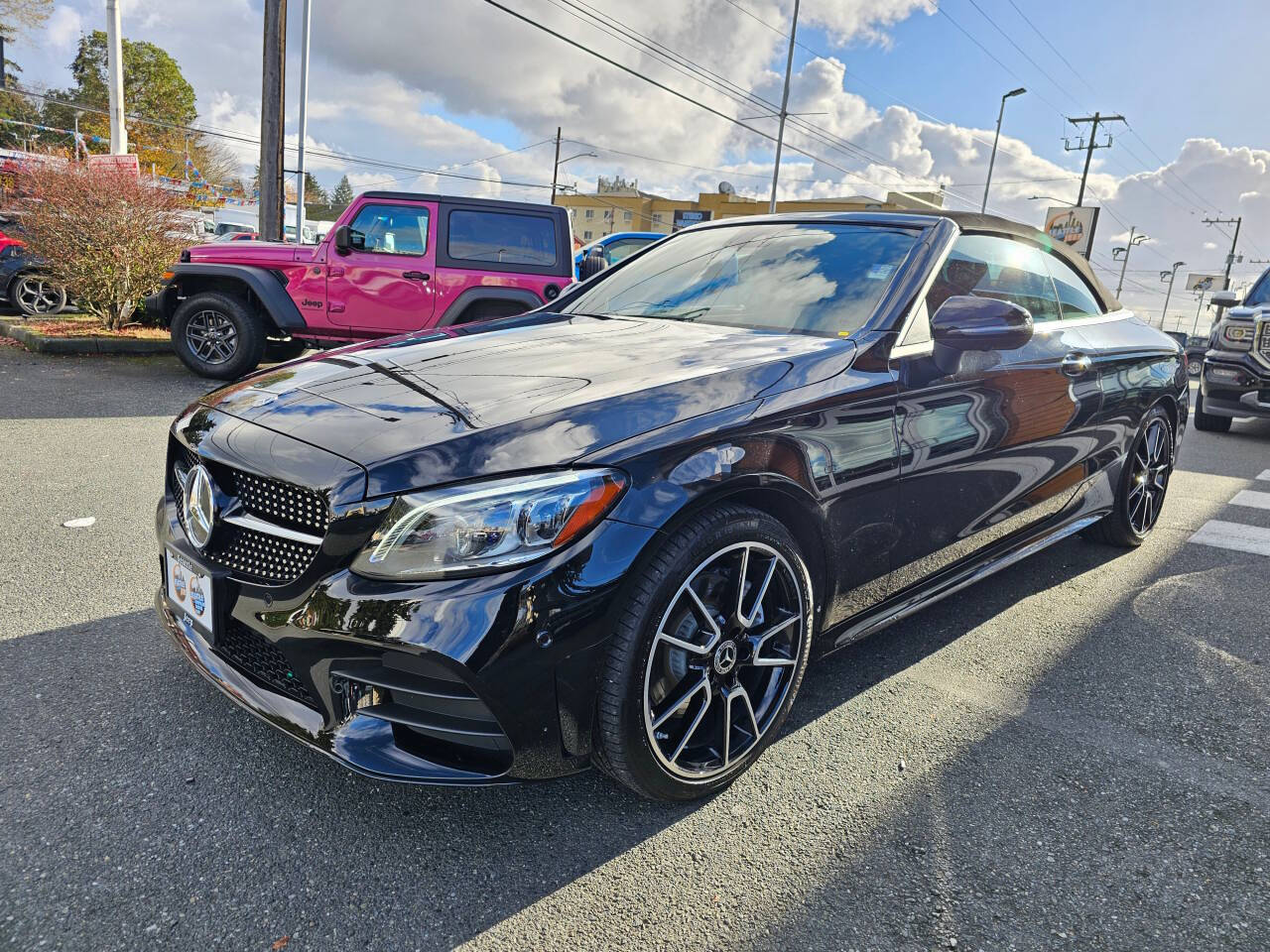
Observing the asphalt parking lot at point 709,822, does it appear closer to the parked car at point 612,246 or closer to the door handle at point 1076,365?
the door handle at point 1076,365

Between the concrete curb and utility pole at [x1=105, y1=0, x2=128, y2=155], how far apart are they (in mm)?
7529

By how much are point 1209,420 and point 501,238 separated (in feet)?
27.4

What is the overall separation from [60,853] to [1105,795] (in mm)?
2564

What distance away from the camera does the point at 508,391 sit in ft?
6.58

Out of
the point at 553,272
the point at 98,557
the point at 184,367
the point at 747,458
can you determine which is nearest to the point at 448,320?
the point at 553,272

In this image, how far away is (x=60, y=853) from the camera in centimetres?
176

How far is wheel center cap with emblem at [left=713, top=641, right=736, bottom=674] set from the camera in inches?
78.9

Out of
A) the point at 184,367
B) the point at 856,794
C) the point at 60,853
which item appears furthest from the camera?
the point at 184,367

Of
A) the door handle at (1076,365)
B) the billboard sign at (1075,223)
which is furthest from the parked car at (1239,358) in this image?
the billboard sign at (1075,223)

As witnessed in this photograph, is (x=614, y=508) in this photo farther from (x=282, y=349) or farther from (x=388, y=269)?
(x=282, y=349)

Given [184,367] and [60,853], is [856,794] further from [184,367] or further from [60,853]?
[184,367]

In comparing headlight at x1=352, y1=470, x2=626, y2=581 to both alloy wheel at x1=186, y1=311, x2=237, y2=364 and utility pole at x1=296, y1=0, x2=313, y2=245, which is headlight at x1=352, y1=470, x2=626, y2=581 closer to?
alloy wheel at x1=186, y1=311, x2=237, y2=364

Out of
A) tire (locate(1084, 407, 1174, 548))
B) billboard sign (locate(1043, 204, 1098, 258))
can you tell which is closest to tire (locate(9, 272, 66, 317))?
tire (locate(1084, 407, 1174, 548))

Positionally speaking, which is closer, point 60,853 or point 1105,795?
point 60,853
